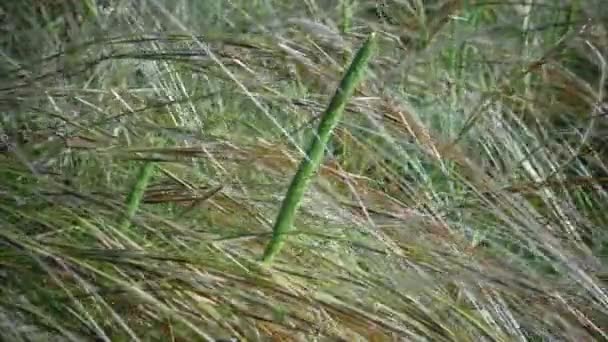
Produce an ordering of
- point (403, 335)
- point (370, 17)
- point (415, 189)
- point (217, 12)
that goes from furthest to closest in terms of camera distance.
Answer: point (370, 17), point (217, 12), point (415, 189), point (403, 335)

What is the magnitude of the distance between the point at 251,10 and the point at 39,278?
23.4 inches

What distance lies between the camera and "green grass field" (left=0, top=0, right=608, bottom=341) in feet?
2.51

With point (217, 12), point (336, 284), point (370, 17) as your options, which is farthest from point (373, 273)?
point (370, 17)

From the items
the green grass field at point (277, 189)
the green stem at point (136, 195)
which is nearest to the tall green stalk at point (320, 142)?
the green grass field at point (277, 189)

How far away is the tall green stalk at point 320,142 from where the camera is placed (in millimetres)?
752

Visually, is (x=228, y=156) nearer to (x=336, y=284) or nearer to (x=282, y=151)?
(x=282, y=151)

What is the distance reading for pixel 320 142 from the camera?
76cm

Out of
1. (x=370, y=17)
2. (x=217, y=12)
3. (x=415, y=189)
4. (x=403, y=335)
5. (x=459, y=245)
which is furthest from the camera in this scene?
(x=370, y=17)

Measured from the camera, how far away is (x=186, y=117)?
3.38ft

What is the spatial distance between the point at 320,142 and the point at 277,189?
19 centimetres

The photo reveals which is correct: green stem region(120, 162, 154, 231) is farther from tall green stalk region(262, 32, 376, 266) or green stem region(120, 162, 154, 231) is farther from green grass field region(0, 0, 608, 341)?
tall green stalk region(262, 32, 376, 266)

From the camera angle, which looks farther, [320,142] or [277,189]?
[277,189]

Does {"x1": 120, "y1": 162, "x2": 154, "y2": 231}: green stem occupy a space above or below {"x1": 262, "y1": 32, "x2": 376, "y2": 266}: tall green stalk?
below

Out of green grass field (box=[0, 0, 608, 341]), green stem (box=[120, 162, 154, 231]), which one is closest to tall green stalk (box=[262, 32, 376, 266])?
green grass field (box=[0, 0, 608, 341])
